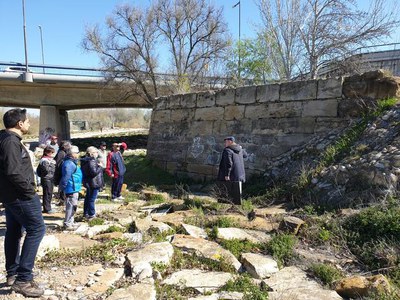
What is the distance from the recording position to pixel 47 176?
7.69 meters

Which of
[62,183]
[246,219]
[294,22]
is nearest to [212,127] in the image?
[246,219]

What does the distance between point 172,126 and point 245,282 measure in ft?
31.2

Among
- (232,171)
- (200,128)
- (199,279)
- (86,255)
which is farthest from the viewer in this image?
(200,128)

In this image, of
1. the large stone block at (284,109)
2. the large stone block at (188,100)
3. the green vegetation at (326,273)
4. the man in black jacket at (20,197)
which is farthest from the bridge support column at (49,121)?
the green vegetation at (326,273)

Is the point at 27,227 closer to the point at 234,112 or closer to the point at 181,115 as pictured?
the point at 234,112

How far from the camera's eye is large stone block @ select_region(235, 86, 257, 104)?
33.0 ft

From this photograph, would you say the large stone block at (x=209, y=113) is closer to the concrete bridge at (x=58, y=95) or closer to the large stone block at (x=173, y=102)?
the large stone block at (x=173, y=102)

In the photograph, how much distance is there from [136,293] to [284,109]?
266 inches

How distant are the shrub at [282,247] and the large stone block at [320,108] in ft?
14.0

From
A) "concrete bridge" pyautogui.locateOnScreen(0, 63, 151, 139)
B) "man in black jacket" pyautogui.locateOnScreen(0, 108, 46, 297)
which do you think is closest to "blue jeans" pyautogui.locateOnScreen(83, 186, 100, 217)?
"man in black jacket" pyautogui.locateOnScreen(0, 108, 46, 297)

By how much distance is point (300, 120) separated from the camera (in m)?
8.98

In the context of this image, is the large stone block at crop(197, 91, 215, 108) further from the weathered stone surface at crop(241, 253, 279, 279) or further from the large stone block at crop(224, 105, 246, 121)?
the weathered stone surface at crop(241, 253, 279, 279)

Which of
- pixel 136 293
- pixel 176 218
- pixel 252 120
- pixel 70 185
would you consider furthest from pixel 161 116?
pixel 136 293

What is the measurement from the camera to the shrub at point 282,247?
4703mm
